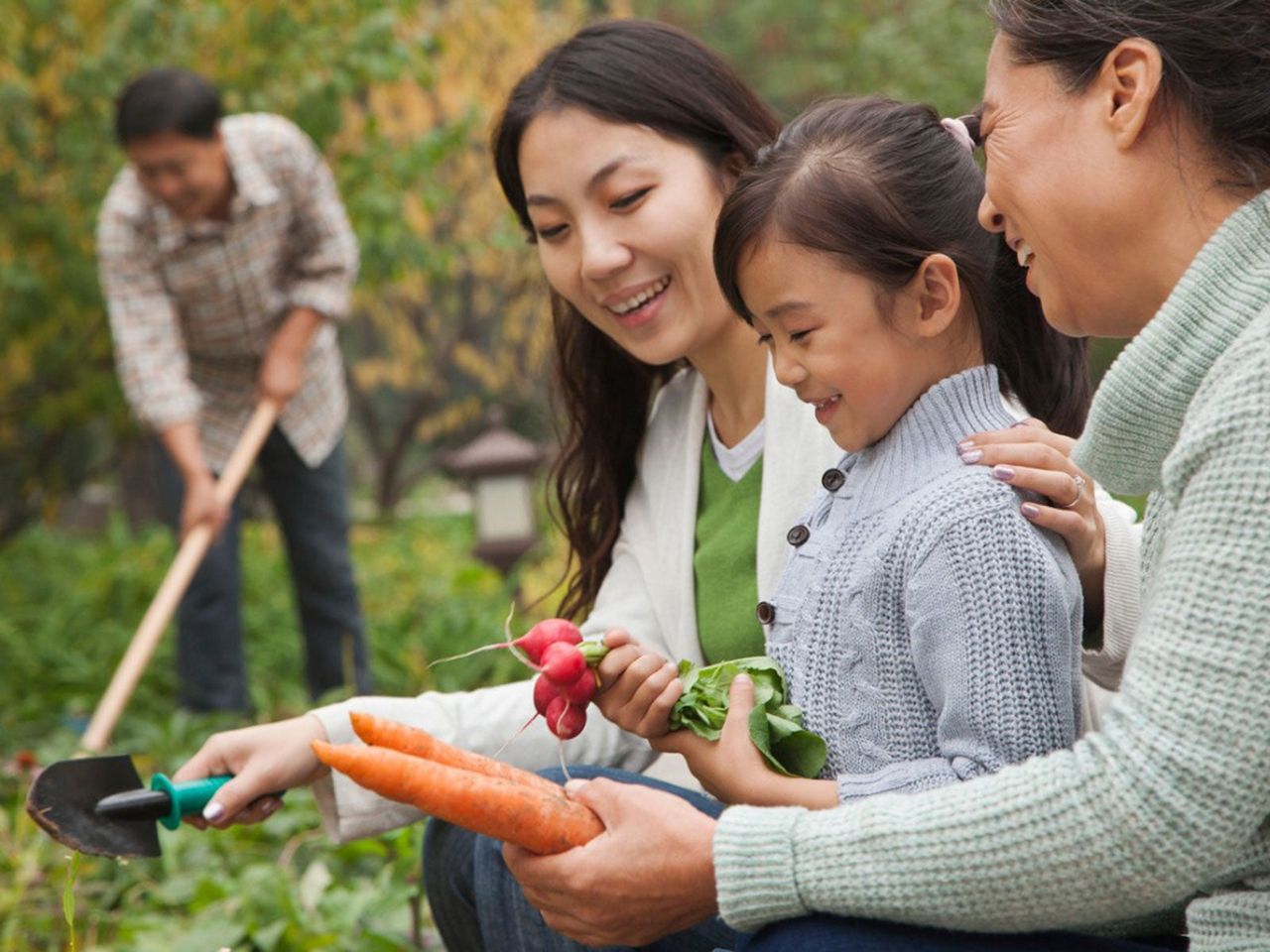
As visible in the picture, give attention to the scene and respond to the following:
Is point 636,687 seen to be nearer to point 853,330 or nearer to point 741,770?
point 741,770

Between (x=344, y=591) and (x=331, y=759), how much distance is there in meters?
3.61

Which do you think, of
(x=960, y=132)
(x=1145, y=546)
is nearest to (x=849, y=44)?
(x=960, y=132)

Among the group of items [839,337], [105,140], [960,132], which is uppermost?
[105,140]

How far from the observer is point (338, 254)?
5152 mm

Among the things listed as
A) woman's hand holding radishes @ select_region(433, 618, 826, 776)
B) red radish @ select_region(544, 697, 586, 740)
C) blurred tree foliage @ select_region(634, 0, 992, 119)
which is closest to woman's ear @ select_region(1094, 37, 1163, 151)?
woman's hand holding radishes @ select_region(433, 618, 826, 776)

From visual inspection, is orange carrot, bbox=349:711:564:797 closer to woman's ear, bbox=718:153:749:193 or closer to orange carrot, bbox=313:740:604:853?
orange carrot, bbox=313:740:604:853

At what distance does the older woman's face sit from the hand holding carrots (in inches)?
26.3

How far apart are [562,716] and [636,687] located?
3.9 inches

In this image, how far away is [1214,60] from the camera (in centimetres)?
146

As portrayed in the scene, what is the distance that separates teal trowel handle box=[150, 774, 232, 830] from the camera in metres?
2.13

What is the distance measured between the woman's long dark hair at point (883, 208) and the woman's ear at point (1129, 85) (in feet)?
1.39

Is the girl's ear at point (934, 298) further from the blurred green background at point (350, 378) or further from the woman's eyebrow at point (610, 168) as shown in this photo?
the woman's eyebrow at point (610, 168)

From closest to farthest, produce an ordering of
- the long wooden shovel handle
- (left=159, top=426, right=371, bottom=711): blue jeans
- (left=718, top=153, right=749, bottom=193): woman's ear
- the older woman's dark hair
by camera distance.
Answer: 1. the older woman's dark hair
2. (left=718, top=153, right=749, bottom=193): woman's ear
3. the long wooden shovel handle
4. (left=159, top=426, right=371, bottom=711): blue jeans

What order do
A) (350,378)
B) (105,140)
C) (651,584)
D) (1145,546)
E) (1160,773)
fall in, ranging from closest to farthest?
(1160,773), (1145,546), (651,584), (105,140), (350,378)
